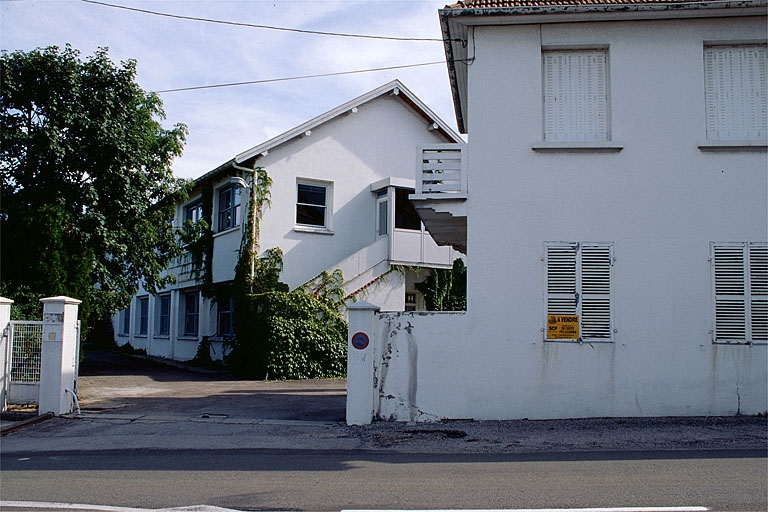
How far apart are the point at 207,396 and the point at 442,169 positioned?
7318 millimetres

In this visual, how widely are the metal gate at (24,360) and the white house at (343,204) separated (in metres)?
9.01

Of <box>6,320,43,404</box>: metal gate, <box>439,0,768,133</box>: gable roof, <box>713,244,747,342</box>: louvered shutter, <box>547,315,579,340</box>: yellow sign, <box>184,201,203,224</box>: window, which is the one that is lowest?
<box>6,320,43,404</box>: metal gate

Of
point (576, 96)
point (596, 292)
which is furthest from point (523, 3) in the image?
point (596, 292)

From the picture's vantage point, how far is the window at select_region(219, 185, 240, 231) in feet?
77.8

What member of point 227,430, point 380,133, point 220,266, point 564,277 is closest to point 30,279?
point 227,430

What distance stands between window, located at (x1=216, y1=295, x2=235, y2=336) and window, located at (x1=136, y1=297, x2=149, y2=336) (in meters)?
9.12

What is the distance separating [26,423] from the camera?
39.6 ft

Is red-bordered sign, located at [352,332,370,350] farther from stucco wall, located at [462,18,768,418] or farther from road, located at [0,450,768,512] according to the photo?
road, located at [0,450,768,512]

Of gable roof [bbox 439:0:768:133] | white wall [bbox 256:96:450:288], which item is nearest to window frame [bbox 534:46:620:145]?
gable roof [bbox 439:0:768:133]

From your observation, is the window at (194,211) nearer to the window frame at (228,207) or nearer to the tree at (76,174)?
the window frame at (228,207)

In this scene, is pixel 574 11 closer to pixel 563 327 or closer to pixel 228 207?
pixel 563 327

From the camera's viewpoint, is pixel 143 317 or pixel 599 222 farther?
pixel 143 317

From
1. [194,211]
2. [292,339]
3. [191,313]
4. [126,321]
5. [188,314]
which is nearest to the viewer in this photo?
[292,339]

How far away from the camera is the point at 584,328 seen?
1216 cm
